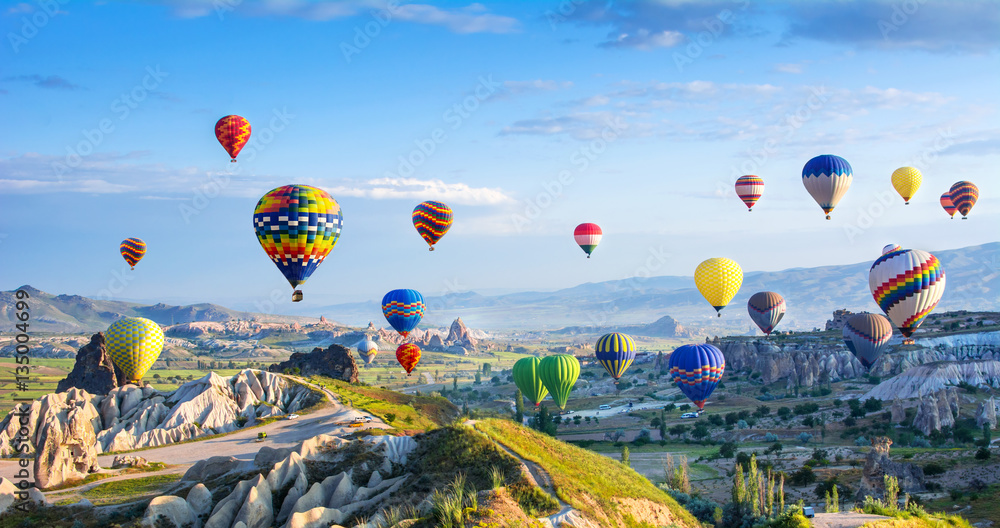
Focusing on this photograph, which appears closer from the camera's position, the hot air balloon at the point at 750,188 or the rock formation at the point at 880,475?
the rock formation at the point at 880,475

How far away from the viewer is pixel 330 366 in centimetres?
10581

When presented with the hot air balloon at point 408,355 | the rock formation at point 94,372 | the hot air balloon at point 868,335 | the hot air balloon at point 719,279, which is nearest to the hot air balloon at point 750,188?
the hot air balloon at point 719,279

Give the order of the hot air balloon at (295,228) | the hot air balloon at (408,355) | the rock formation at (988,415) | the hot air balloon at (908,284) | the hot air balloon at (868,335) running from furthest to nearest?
the hot air balloon at (868,335) < the hot air balloon at (408,355) < the rock formation at (988,415) < the hot air balloon at (908,284) < the hot air balloon at (295,228)

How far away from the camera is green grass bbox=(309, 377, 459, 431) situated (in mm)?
77938

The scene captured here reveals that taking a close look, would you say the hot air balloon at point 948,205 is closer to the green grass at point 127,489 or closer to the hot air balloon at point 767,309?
the hot air balloon at point 767,309

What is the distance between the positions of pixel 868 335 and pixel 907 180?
2181 centimetres

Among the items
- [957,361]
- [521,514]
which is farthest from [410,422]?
[957,361]

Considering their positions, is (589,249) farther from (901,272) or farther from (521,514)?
(521,514)

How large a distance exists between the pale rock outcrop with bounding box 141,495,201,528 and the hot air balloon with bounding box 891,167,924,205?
341ft

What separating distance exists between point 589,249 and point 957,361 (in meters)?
60.4

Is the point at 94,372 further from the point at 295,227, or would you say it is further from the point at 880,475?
the point at 880,475

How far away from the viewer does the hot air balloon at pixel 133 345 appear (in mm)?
87812

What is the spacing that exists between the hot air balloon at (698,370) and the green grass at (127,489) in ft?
150

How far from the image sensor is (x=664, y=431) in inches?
4328
